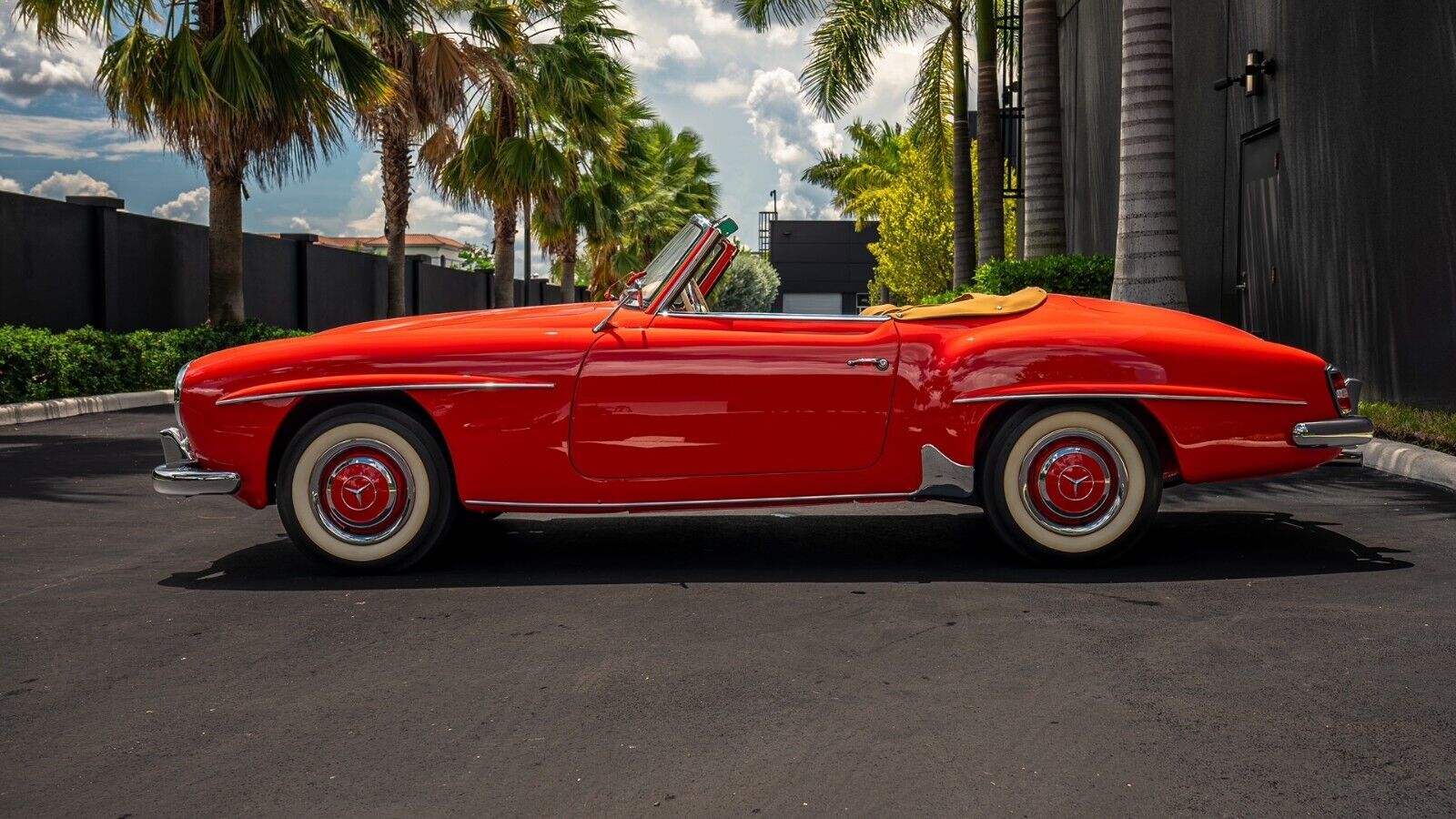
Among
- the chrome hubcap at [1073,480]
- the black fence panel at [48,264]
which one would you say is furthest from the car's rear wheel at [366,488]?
the black fence panel at [48,264]

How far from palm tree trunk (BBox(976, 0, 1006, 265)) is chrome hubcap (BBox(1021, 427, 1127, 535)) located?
1504 centimetres

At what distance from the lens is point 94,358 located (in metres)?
14.9

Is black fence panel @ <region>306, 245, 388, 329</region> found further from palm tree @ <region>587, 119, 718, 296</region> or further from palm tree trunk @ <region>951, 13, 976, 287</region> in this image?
palm tree trunk @ <region>951, 13, 976, 287</region>

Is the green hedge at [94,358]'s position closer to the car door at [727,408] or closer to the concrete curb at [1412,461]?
the car door at [727,408]

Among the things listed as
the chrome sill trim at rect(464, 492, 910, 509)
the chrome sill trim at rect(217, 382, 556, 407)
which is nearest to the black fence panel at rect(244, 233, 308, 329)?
the chrome sill trim at rect(217, 382, 556, 407)

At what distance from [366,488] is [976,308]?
99.3 inches

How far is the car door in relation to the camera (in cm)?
500

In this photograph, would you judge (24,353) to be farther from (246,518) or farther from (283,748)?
(283,748)

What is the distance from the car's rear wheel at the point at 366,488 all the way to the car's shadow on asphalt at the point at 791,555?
147mm

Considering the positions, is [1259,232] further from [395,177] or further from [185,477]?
[395,177]

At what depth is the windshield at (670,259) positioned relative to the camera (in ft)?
17.4

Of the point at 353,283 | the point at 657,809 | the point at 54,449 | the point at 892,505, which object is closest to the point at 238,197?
the point at 54,449

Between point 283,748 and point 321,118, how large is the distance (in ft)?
48.8

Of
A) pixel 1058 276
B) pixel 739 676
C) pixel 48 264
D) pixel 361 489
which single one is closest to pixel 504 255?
pixel 48 264
